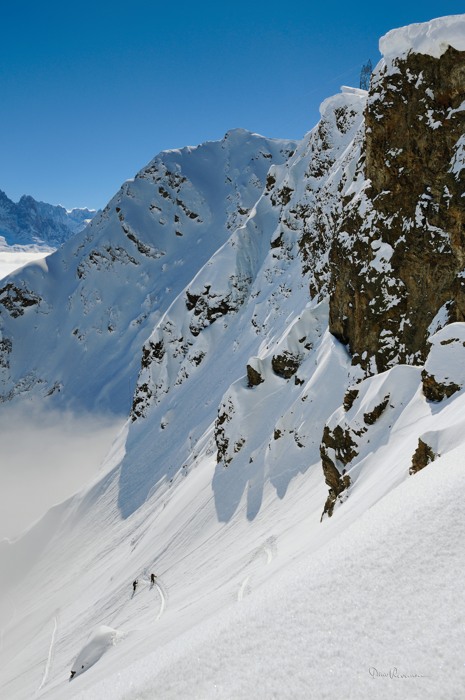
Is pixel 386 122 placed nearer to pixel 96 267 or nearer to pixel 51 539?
pixel 51 539

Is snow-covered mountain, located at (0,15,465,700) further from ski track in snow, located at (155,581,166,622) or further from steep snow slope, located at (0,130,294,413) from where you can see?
steep snow slope, located at (0,130,294,413)

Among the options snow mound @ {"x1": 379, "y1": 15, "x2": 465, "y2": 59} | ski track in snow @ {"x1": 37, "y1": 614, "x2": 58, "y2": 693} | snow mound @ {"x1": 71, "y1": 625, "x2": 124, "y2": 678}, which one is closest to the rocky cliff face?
snow mound @ {"x1": 379, "y1": 15, "x2": 465, "y2": 59}

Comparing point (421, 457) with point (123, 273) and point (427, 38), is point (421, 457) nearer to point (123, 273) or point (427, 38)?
point (427, 38)

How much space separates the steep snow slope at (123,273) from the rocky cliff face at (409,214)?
75.0m

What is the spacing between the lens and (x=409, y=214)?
77.0 ft

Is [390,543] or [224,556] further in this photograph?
[224,556]

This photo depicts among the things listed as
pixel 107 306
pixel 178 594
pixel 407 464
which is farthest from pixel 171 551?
pixel 107 306

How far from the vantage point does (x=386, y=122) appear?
944 inches

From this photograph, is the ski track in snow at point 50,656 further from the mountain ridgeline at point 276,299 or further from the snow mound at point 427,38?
the snow mound at point 427,38

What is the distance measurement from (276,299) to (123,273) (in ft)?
209

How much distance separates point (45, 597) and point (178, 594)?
2545 centimetres

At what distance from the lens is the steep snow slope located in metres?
103

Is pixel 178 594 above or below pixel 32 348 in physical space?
below

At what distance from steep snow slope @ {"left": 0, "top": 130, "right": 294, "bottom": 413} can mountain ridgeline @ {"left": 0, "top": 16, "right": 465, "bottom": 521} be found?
46 cm
